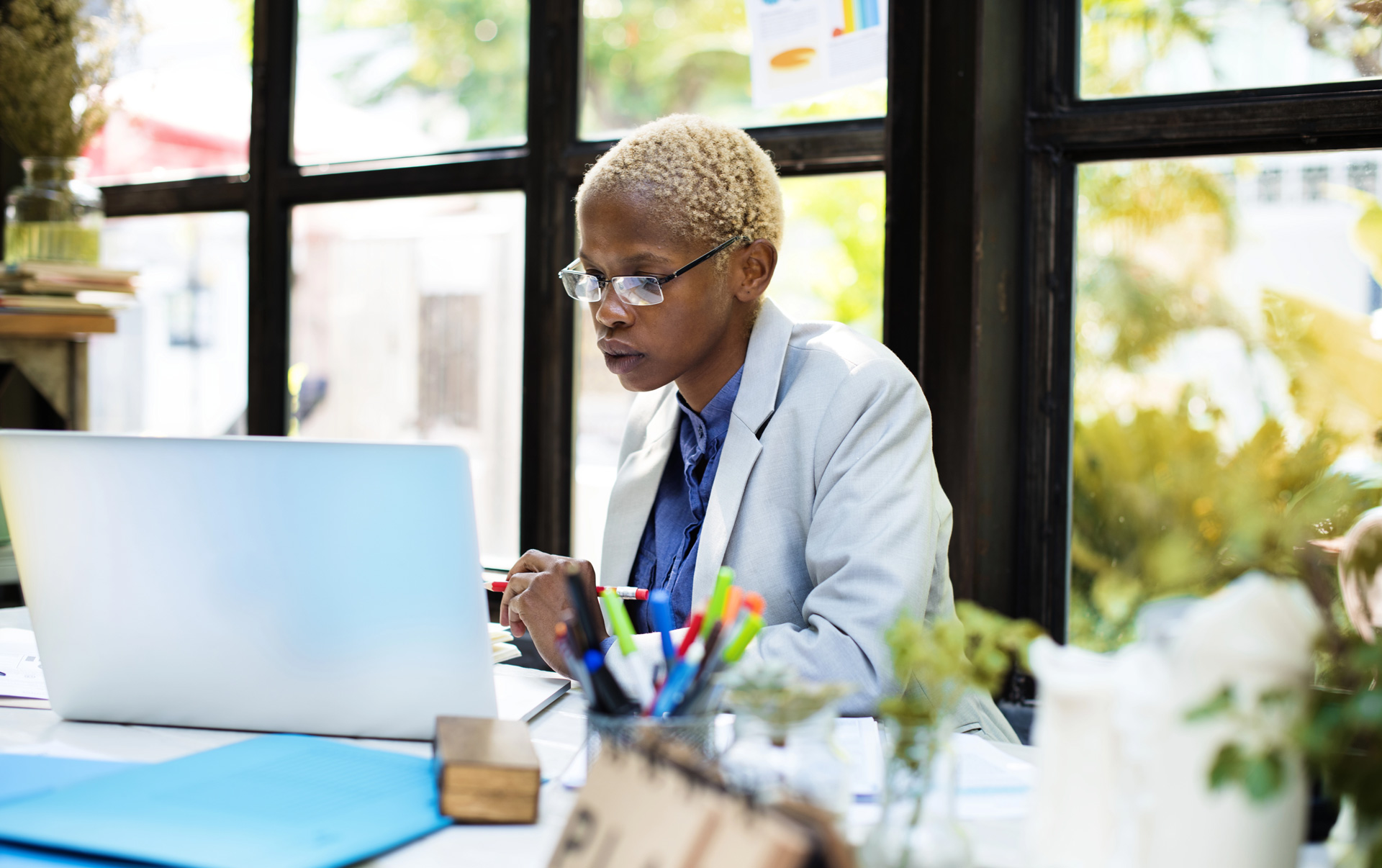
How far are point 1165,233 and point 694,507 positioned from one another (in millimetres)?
902

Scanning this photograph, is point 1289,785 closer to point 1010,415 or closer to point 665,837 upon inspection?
point 665,837

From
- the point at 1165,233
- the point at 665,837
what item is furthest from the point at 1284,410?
the point at 665,837

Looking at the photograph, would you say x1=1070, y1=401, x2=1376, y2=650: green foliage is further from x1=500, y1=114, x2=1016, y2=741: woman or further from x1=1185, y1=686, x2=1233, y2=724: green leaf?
x1=1185, y1=686, x2=1233, y2=724: green leaf

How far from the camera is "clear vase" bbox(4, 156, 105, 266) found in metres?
2.57

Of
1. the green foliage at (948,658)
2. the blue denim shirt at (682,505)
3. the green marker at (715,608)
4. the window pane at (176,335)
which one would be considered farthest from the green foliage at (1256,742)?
the window pane at (176,335)

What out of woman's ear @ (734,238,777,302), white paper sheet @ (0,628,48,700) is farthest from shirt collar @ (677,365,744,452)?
white paper sheet @ (0,628,48,700)

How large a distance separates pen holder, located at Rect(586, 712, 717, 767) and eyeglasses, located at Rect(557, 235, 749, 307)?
2.62 ft

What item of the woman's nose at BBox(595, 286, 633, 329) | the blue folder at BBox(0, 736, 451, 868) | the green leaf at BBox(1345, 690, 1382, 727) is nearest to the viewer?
the green leaf at BBox(1345, 690, 1382, 727)

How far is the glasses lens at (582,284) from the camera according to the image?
1.53 metres

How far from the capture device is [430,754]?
0.99 meters

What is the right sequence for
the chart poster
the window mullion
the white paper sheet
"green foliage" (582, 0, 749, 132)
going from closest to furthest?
1. the white paper sheet
2. the chart poster
3. "green foliage" (582, 0, 749, 132)
4. the window mullion

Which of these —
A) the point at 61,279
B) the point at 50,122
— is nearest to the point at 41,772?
the point at 61,279

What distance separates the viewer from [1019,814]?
0.87 metres

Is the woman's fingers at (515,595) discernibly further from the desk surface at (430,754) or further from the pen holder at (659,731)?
the pen holder at (659,731)
